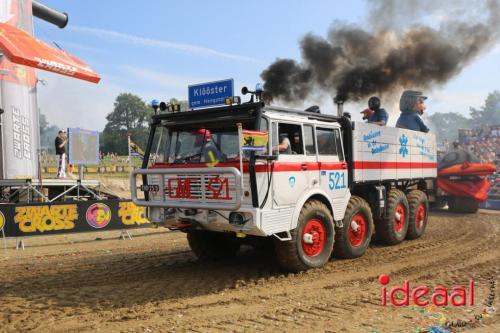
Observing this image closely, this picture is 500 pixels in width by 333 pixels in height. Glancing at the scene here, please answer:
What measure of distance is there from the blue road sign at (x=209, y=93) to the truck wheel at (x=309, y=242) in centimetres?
205

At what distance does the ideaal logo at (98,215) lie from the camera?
1021 centimetres

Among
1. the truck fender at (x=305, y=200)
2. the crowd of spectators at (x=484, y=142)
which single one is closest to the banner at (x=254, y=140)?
the truck fender at (x=305, y=200)

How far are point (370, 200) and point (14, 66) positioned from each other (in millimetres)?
11468

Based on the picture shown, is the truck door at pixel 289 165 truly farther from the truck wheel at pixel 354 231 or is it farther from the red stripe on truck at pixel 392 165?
the red stripe on truck at pixel 392 165

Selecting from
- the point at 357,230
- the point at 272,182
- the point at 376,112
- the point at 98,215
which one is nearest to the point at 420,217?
the point at 376,112

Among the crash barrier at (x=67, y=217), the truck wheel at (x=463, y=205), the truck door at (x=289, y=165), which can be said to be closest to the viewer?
the truck door at (x=289, y=165)

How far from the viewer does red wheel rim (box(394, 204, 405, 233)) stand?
8.99 metres

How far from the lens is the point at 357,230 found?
7.79m

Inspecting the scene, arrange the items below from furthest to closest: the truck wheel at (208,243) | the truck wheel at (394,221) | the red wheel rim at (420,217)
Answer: the red wheel rim at (420,217) < the truck wheel at (394,221) < the truck wheel at (208,243)

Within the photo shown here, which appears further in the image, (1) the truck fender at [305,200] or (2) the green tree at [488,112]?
Result: (2) the green tree at [488,112]

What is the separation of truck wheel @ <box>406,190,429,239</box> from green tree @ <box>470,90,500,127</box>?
257ft

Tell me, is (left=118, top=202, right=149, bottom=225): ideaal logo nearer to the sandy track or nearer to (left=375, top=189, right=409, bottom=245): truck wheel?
the sandy track

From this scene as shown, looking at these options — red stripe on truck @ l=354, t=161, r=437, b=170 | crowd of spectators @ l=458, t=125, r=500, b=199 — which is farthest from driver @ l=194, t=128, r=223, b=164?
crowd of spectators @ l=458, t=125, r=500, b=199

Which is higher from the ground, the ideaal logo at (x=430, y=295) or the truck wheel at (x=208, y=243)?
the truck wheel at (x=208, y=243)
